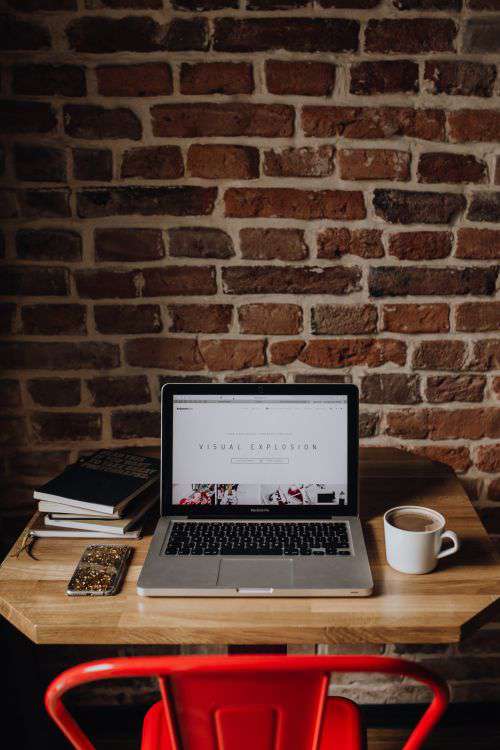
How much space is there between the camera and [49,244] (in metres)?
1.57

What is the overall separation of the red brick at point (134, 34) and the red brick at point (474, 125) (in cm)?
57

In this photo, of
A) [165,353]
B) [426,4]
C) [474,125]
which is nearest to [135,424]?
[165,353]

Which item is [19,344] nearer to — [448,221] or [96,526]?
[96,526]

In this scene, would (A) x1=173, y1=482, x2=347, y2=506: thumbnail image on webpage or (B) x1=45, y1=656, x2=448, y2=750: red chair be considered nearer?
(B) x1=45, y1=656, x2=448, y2=750: red chair

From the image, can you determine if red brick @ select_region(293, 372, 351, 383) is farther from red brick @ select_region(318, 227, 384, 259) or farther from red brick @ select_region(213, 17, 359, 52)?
red brick @ select_region(213, 17, 359, 52)

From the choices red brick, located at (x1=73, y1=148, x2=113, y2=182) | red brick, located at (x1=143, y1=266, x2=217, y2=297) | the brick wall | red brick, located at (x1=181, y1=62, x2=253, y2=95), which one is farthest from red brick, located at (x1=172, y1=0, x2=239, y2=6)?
red brick, located at (x1=143, y1=266, x2=217, y2=297)

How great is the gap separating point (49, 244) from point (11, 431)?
1.54 ft

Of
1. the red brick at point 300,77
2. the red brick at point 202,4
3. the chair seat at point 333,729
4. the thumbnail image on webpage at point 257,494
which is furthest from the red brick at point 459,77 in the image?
the chair seat at point 333,729

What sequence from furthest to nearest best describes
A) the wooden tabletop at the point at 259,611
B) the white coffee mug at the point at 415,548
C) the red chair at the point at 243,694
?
the white coffee mug at the point at 415,548, the wooden tabletop at the point at 259,611, the red chair at the point at 243,694

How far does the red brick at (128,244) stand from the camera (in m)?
1.56

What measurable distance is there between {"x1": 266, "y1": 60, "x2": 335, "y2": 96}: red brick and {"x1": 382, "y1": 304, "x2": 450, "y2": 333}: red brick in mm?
513

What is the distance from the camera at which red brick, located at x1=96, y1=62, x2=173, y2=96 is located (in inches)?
58.2

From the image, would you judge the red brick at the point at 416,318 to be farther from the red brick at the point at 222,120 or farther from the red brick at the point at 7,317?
the red brick at the point at 7,317

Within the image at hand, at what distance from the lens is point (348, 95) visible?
1.50 meters
